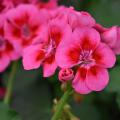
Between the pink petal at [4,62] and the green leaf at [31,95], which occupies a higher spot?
the pink petal at [4,62]

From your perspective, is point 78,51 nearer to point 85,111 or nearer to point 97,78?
point 97,78

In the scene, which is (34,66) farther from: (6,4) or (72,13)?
(6,4)

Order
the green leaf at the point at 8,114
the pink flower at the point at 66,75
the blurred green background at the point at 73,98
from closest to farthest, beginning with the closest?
the pink flower at the point at 66,75 < the green leaf at the point at 8,114 < the blurred green background at the point at 73,98

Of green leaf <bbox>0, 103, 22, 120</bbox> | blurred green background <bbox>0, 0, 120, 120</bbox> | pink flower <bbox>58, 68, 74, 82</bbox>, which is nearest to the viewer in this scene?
pink flower <bbox>58, 68, 74, 82</bbox>

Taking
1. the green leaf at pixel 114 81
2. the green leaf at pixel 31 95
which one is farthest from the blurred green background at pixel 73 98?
the green leaf at pixel 114 81

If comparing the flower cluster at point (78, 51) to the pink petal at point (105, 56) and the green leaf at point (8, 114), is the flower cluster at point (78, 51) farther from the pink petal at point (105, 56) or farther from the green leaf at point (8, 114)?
the green leaf at point (8, 114)

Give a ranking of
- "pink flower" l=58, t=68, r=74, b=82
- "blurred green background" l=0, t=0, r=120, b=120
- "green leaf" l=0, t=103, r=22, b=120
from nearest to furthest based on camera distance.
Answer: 1. "pink flower" l=58, t=68, r=74, b=82
2. "green leaf" l=0, t=103, r=22, b=120
3. "blurred green background" l=0, t=0, r=120, b=120

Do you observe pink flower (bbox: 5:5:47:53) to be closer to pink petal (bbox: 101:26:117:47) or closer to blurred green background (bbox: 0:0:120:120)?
blurred green background (bbox: 0:0:120:120)

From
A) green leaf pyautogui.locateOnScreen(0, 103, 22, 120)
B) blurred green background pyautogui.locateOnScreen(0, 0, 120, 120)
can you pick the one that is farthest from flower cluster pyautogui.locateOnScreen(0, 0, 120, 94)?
blurred green background pyautogui.locateOnScreen(0, 0, 120, 120)
